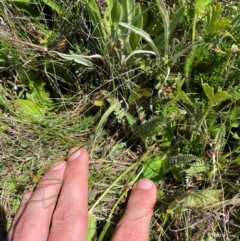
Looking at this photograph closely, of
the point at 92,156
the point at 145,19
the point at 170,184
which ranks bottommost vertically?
the point at 170,184

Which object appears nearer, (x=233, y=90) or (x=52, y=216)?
(x=233, y=90)

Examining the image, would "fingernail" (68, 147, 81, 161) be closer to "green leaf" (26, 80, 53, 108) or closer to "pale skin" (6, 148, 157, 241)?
"pale skin" (6, 148, 157, 241)

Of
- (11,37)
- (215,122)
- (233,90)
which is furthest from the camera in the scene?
(11,37)

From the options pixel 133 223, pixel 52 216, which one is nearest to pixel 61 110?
pixel 52 216

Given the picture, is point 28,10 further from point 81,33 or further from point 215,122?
point 215,122

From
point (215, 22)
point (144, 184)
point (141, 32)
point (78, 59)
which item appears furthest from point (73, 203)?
point (215, 22)

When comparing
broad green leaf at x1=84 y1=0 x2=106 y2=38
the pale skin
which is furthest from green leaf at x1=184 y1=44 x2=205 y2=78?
the pale skin

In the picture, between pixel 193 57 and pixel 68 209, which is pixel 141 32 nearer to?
pixel 193 57
